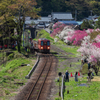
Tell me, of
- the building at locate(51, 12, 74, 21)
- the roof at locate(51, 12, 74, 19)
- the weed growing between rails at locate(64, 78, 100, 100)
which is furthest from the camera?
the roof at locate(51, 12, 74, 19)

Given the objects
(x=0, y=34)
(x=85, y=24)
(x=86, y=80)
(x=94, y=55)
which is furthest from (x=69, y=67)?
(x=85, y=24)

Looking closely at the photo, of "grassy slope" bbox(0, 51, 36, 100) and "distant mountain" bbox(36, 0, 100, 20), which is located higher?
"distant mountain" bbox(36, 0, 100, 20)

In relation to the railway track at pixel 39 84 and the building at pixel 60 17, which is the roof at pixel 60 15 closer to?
the building at pixel 60 17

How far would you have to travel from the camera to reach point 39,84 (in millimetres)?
24328

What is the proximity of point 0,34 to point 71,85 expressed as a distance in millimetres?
27089

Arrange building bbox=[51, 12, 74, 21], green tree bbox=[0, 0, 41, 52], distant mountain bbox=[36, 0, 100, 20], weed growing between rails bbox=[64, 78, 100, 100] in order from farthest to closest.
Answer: distant mountain bbox=[36, 0, 100, 20] < building bbox=[51, 12, 74, 21] < green tree bbox=[0, 0, 41, 52] < weed growing between rails bbox=[64, 78, 100, 100]

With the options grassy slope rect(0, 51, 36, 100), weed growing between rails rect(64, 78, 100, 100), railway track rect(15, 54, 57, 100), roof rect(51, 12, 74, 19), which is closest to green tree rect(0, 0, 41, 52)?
grassy slope rect(0, 51, 36, 100)

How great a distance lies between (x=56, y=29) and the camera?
8256cm

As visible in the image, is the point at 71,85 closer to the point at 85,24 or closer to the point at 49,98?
the point at 49,98

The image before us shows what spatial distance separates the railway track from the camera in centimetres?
2000

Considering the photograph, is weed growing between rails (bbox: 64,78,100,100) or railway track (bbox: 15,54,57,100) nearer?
weed growing between rails (bbox: 64,78,100,100)

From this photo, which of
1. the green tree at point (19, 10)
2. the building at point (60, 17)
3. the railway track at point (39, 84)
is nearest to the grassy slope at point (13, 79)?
the railway track at point (39, 84)

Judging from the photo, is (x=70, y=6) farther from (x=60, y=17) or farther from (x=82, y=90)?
(x=82, y=90)

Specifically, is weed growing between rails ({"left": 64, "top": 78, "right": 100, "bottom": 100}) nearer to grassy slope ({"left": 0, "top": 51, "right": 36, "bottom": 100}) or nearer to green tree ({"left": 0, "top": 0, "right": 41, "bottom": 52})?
grassy slope ({"left": 0, "top": 51, "right": 36, "bottom": 100})
